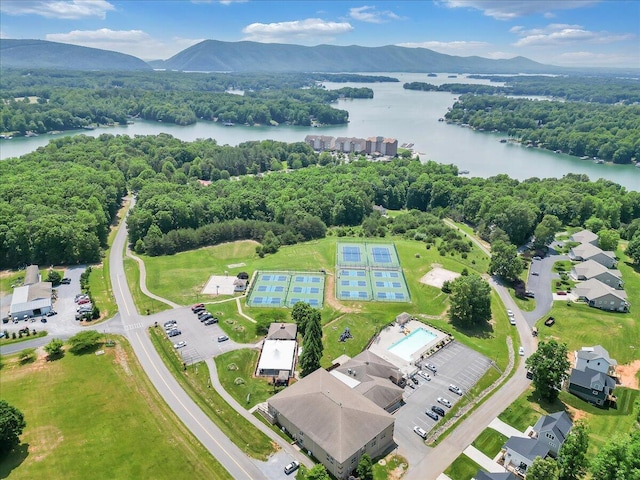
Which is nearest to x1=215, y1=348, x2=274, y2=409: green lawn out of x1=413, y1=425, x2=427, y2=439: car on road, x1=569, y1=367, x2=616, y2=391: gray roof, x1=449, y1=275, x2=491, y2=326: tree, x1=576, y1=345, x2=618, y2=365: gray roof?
x1=413, y1=425, x2=427, y2=439: car on road

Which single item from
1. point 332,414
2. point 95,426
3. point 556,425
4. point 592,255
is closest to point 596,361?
point 556,425

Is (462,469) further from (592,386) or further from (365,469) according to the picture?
(592,386)

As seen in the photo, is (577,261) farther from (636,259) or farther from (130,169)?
(130,169)

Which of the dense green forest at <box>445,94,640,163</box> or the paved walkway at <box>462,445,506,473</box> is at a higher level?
the dense green forest at <box>445,94,640,163</box>

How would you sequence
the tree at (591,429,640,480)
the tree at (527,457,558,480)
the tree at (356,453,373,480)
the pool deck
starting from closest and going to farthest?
the tree at (591,429,640,480) < the tree at (527,457,558,480) < the tree at (356,453,373,480) < the pool deck

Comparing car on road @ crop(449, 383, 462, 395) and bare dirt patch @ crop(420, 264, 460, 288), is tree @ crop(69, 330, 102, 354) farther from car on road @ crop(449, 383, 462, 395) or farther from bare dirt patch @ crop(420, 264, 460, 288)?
bare dirt patch @ crop(420, 264, 460, 288)
